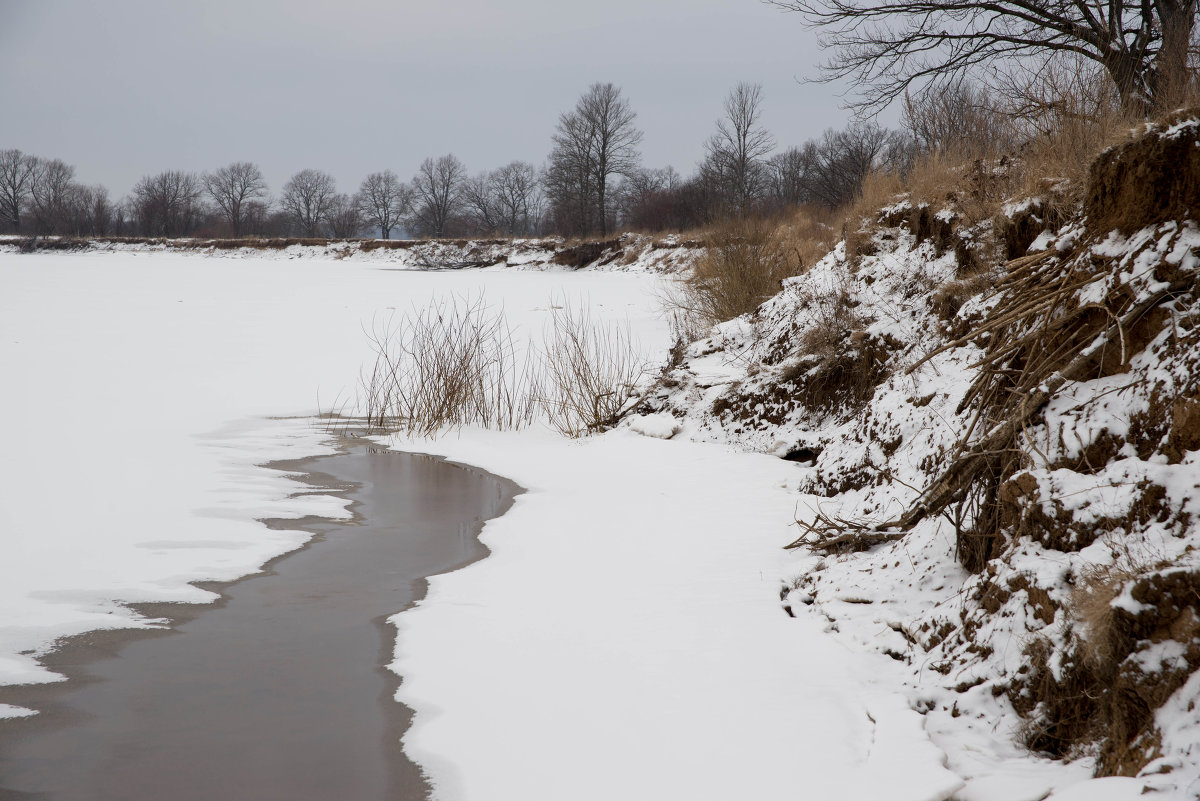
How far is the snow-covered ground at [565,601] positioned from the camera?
2.65 m

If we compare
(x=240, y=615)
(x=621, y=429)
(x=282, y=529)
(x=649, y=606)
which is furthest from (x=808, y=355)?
(x=240, y=615)

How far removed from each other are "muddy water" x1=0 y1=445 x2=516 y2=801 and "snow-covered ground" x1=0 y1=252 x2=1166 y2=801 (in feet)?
0.53

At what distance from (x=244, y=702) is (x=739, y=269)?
9.85 metres

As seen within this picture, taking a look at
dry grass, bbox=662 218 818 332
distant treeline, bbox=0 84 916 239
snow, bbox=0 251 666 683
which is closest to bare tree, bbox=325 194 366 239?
distant treeline, bbox=0 84 916 239

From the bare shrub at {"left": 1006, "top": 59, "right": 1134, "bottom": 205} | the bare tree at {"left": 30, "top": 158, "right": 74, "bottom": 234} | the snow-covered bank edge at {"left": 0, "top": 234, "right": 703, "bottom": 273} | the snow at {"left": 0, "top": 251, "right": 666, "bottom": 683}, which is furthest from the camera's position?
the bare tree at {"left": 30, "top": 158, "right": 74, "bottom": 234}

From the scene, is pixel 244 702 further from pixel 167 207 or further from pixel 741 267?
pixel 167 207

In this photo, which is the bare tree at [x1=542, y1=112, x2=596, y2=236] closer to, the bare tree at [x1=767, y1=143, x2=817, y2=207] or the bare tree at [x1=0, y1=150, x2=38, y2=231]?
the bare tree at [x1=767, y1=143, x2=817, y2=207]

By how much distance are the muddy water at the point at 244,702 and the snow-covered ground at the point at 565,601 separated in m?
0.16

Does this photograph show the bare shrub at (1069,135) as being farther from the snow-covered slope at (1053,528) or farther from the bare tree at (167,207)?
the bare tree at (167,207)

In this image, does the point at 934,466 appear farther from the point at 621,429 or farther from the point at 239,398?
the point at 239,398

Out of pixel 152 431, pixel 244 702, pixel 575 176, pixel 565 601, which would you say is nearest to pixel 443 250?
pixel 575 176

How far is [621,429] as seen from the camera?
29.7 ft

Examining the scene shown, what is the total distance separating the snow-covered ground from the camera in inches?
104

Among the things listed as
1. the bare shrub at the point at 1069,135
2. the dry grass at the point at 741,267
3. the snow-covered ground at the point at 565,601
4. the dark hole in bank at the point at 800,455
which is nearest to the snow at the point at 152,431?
the snow-covered ground at the point at 565,601
